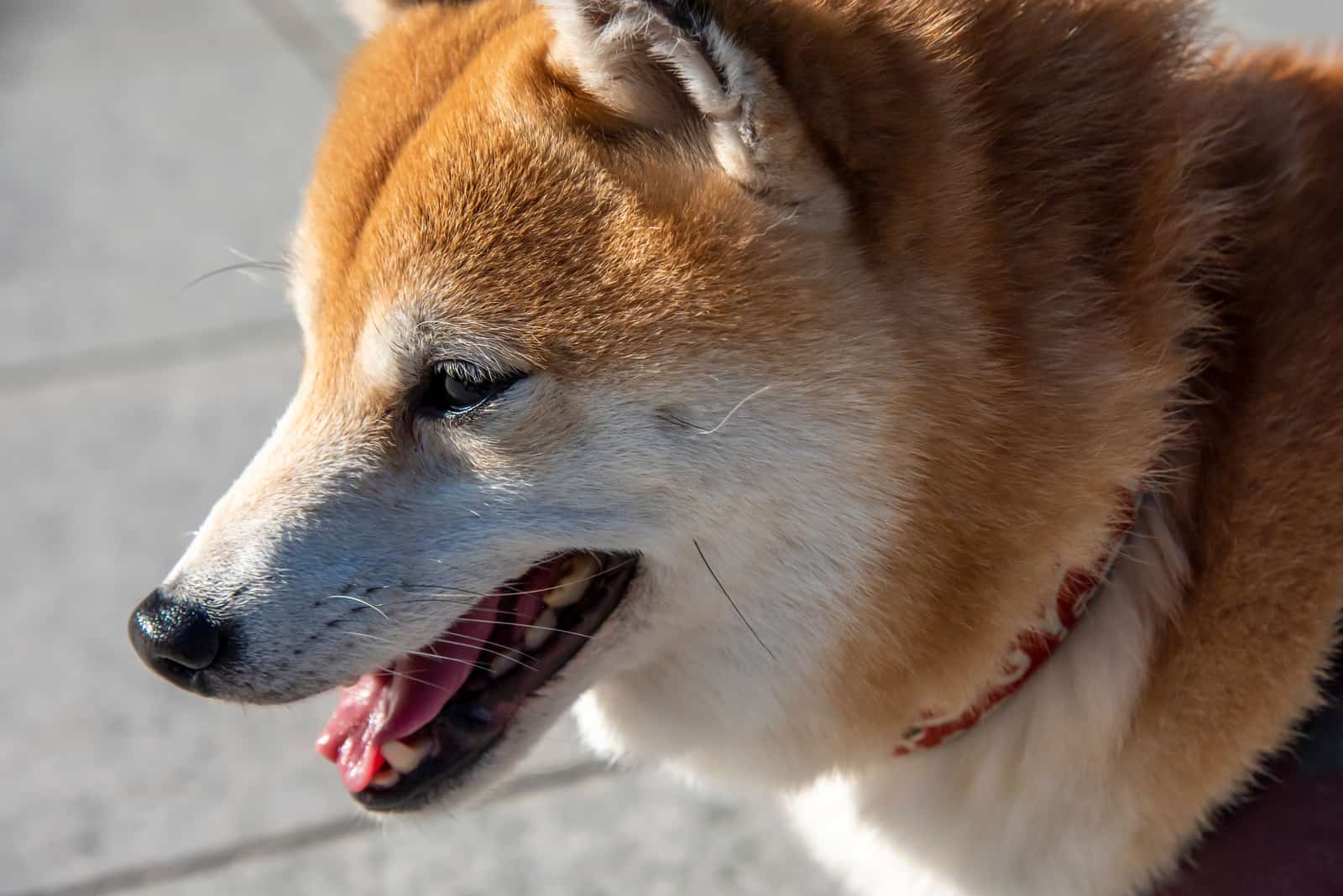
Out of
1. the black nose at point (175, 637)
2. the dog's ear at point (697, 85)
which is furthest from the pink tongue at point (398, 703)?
the dog's ear at point (697, 85)

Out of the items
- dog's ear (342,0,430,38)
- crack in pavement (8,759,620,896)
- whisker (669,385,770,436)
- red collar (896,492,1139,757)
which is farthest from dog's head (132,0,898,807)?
crack in pavement (8,759,620,896)

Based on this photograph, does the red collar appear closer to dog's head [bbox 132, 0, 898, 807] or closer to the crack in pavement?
dog's head [bbox 132, 0, 898, 807]

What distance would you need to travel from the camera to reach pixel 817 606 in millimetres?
2061

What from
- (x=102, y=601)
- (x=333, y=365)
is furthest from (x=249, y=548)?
(x=102, y=601)

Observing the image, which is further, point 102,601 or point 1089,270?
point 102,601

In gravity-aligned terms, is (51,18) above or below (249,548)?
above

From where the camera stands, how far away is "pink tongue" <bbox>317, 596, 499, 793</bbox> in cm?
225

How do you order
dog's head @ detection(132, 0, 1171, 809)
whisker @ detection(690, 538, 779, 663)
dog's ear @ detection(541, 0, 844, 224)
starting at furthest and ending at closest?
1. whisker @ detection(690, 538, 779, 663)
2. dog's head @ detection(132, 0, 1171, 809)
3. dog's ear @ detection(541, 0, 844, 224)

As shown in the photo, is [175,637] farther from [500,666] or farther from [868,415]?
[868,415]

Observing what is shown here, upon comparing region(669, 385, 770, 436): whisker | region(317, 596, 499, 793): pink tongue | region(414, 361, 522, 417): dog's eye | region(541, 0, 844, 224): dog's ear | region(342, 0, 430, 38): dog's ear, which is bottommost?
region(317, 596, 499, 793): pink tongue

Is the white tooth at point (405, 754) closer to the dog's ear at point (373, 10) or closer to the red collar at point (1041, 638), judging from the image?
the red collar at point (1041, 638)

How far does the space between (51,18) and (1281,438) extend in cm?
711

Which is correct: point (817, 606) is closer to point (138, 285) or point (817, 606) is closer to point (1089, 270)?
point (1089, 270)

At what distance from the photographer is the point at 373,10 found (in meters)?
2.66
